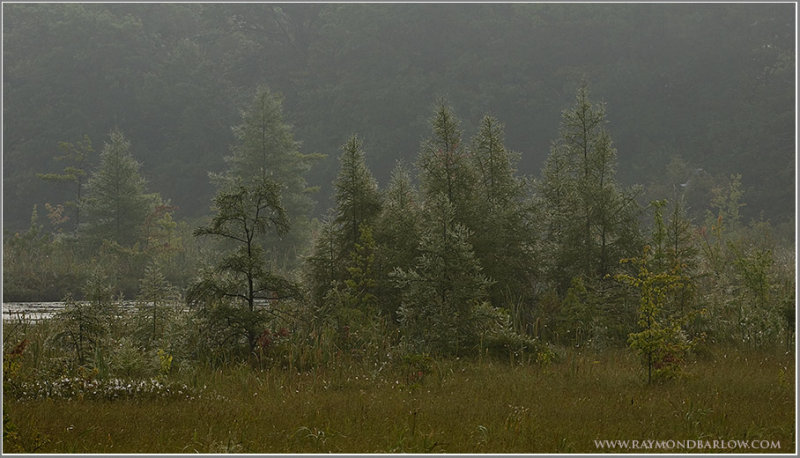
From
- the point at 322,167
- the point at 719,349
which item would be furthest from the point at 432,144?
the point at 322,167

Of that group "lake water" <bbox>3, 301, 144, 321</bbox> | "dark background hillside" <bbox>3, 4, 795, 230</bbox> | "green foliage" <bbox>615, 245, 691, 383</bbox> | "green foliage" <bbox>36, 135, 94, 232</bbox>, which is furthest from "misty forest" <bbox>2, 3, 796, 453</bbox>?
"dark background hillside" <bbox>3, 4, 795, 230</bbox>

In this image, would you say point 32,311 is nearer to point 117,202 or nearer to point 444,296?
point 117,202

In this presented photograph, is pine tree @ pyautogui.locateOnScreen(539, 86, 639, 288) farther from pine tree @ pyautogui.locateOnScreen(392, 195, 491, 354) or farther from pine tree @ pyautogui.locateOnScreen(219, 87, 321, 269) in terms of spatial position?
pine tree @ pyautogui.locateOnScreen(219, 87, 321, 269)

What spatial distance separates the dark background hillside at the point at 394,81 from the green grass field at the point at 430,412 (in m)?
35.7

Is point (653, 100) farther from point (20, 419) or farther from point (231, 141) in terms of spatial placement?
point (20, 419)

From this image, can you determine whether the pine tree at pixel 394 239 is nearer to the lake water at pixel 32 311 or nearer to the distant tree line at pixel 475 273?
the distant tree line at pixel 475 273

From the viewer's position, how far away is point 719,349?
33.5 ft

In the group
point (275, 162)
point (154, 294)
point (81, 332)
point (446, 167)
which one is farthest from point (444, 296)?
point (275, 162)

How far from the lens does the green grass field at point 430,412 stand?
5.90 metres

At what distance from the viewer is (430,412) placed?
675 cm

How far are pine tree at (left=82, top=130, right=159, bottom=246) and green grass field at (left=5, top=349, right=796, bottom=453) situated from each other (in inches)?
673

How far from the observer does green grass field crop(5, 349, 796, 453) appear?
19.4 ft

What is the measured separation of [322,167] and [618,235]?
113 feet

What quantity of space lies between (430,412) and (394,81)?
4457cm
